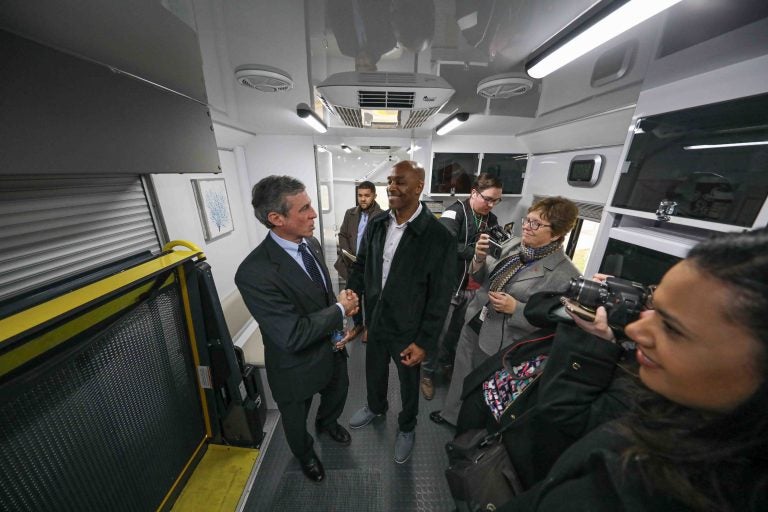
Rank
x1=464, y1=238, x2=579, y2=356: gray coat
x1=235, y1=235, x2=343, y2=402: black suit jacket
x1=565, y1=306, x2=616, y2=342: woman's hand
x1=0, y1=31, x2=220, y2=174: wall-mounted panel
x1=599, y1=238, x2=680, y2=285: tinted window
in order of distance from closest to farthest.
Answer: x1=0, y1=31, x2=220, y2=174: wall-mounted panel
x1=565, y1=306, x2=616, y2=342: woman's hand
x1=235, y1=235, x2=343, y2=402: black suit jacket
x1=599, y1=238, x2=680, y2=285: tinted window
x1=464, y1=238, x2=579, y2=356: gray coat

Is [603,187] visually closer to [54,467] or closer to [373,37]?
[373,37]

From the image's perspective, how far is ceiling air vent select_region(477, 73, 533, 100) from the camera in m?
1.71

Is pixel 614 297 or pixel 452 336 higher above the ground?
pixel 614 297

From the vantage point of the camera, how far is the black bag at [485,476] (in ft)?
3.91

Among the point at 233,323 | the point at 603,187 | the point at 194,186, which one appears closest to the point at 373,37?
the point at 194,186

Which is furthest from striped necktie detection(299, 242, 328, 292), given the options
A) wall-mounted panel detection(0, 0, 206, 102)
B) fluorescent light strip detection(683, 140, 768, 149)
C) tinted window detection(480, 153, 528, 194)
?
tinted window detection(480, 153, 528, 194)

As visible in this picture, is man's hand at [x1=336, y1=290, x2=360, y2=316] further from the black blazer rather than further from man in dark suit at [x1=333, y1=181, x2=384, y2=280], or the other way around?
man in dark suit at [x1=333, y1=181, x2=384, y2=280]

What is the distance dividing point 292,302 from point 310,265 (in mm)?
307

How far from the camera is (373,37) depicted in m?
1.39

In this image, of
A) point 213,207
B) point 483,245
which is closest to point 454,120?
point 483,245

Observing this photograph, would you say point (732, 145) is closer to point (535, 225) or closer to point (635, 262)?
point (635, 262)

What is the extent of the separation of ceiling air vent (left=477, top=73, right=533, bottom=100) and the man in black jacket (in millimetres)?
800

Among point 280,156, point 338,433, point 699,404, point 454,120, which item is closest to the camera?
point 699,404

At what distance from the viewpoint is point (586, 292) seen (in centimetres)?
115
